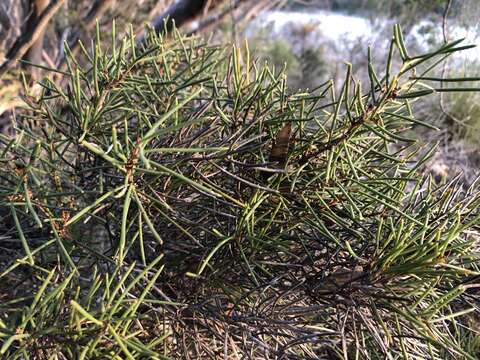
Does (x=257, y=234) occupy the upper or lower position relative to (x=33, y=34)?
lower

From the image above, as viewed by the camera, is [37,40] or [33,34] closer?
[33,34]

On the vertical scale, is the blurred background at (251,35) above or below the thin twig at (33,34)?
below

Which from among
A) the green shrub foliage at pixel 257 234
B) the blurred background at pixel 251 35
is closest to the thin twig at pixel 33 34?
the blurred background at pixel 251 35

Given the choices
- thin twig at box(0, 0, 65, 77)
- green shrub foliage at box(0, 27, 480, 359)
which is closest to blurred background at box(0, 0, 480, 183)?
thin twig at box(0, 0, 65, 77)

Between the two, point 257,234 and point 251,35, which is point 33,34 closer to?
point 257,234

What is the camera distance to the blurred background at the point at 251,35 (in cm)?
183

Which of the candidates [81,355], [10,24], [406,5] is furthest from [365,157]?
[406,5]

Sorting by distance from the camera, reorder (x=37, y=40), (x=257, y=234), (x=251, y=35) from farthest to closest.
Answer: (x=251, y=35)
(x=37, y=40)
(x=257, y=234)

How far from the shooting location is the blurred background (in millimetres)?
1826

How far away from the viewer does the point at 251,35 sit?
6328mm

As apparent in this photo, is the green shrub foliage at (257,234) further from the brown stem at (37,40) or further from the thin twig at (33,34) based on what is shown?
the brown stem at (37,40)

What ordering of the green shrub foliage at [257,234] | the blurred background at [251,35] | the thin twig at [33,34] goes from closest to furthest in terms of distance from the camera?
the green shrub foliage at [257,234], the thin twig at [33,34], the blurred background at [251,35]

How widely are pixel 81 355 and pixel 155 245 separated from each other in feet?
0.89

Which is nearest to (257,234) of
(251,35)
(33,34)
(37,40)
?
(33,34)
